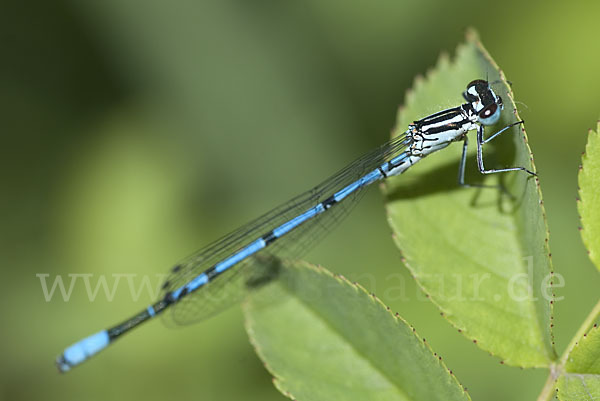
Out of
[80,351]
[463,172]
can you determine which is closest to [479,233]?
[463,172]

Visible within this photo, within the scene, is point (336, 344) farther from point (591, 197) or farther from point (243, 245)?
point (243, 245)

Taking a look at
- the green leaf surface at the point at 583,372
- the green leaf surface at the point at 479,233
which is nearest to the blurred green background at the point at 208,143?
the green leaf surface at the point at 479,233

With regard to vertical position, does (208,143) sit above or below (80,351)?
above

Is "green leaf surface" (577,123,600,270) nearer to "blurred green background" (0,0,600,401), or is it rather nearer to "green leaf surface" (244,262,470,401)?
"green leaf surface" (244,262,470,401)

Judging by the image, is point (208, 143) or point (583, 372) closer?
point (583, 372)

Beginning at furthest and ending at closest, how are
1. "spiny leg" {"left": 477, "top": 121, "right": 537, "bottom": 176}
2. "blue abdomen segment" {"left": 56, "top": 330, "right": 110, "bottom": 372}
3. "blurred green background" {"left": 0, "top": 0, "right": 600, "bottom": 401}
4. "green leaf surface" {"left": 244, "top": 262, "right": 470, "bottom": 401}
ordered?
1. "blurred green background" {"left": 0, "top": 0, "right": 600, "bottom": 401}
2. "blue abdomen segment" {"left": 56, "top": 330, "right": 110, "bottom": 372}
3. "spiny leg" {"left": 477, "top": 121, "right": 537, "bottom": 176}
4. "green leaf surface" {"left": 244, "top": 262, "right": 470, "bottom": 401}

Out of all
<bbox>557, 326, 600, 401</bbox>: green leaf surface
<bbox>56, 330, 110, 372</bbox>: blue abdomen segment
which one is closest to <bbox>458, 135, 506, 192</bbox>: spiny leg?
<bbox>557, 326, 600, 401</bbox>: green leaf surface
